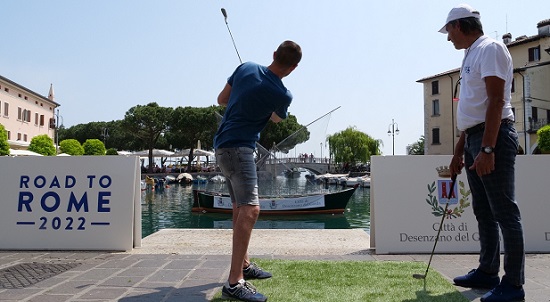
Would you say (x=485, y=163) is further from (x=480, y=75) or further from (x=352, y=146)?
(x=352, y=146)

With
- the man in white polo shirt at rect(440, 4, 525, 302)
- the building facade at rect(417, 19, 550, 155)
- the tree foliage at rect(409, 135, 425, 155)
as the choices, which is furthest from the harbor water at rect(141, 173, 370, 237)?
the tree foliage at rect(409, 135, 425, 155)

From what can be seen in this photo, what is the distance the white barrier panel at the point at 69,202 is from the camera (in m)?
4.98

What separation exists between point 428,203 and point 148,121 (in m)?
61.6

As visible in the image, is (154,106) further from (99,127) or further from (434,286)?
(434,286)

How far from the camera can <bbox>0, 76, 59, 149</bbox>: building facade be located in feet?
163

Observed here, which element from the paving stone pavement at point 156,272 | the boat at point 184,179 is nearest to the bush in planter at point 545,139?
the paving stone pavement at point 156,272

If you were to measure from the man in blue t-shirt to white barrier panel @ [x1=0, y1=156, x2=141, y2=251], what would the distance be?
2.41m

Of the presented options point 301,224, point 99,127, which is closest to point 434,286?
point 301,224

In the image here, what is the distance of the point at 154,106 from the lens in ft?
212

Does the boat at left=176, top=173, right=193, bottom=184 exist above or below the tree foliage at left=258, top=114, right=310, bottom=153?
below

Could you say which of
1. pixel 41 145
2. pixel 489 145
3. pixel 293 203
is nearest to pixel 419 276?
pixel 489 145

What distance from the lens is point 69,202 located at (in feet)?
16.7

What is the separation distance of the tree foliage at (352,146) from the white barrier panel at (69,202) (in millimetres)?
60273

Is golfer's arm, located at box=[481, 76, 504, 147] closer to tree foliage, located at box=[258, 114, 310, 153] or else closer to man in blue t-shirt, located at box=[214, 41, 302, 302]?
man in blue t-shirt, located at box=[214, 41, 302, 302]
